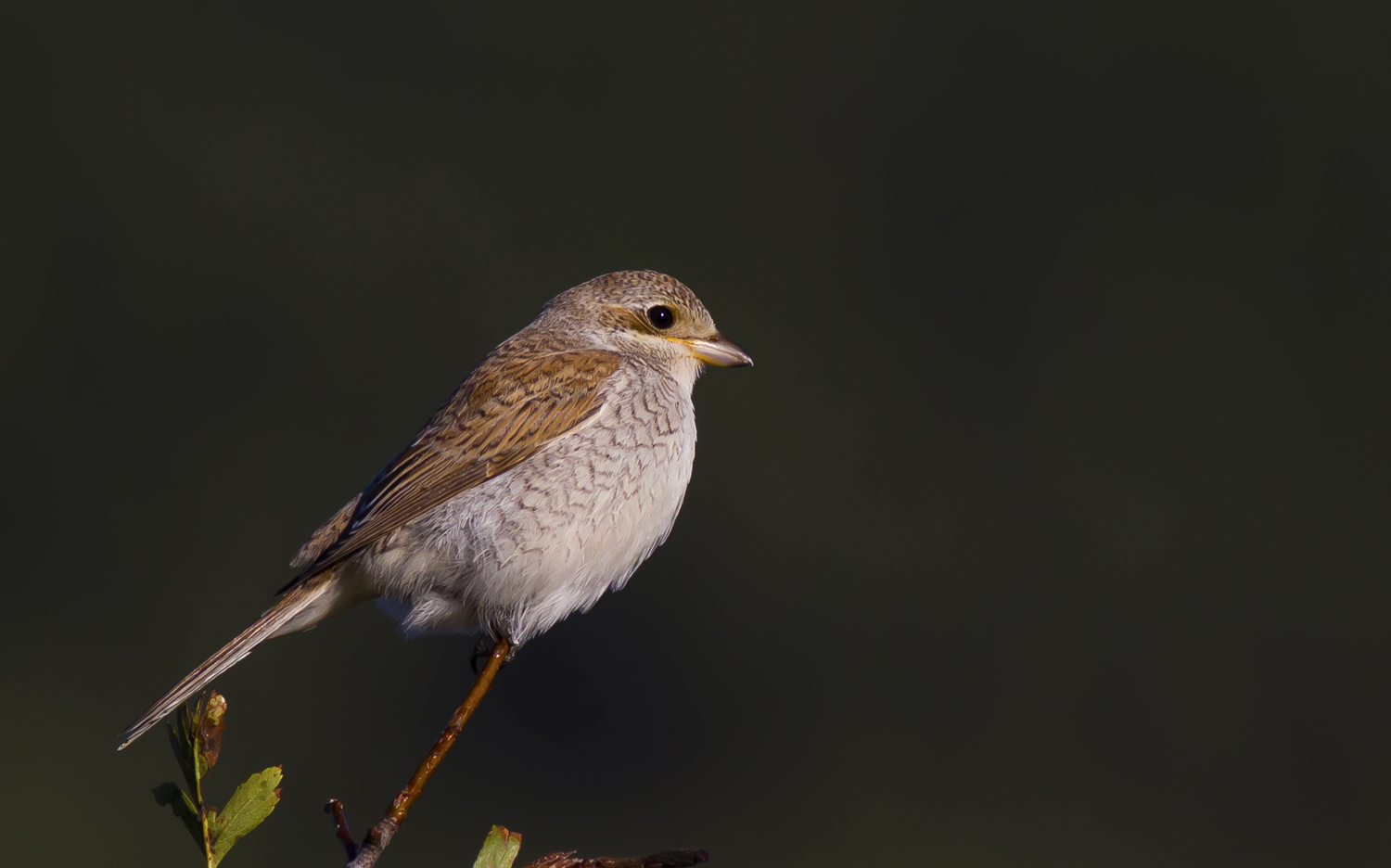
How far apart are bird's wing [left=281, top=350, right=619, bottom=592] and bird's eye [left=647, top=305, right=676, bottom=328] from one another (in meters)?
0.22

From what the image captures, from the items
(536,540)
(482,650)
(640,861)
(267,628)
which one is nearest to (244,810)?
(640,861)

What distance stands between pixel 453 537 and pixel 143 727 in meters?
0.76

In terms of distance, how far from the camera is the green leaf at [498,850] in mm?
1508

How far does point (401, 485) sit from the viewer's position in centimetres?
248

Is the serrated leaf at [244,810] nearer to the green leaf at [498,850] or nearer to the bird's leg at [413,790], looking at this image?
the bird's leg at [413,790]

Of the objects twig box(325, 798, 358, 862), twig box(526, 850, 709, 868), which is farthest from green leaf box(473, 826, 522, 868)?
twig box(325, 798, 358, 862)

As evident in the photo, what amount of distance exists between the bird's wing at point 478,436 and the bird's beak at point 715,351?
0.83 ft

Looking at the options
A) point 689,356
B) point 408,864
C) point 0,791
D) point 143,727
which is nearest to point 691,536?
point 408,864

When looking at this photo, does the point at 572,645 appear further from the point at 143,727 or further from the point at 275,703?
the point at 143,727

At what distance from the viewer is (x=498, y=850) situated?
1525 mm

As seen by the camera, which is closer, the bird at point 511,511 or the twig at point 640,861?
the twig at point 640,861

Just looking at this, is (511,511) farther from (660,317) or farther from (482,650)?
(660,317)

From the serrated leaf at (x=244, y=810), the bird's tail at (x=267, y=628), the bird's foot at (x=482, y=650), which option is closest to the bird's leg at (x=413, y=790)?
the serrated leaf at (x=244, y=810)

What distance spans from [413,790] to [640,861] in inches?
11.2
